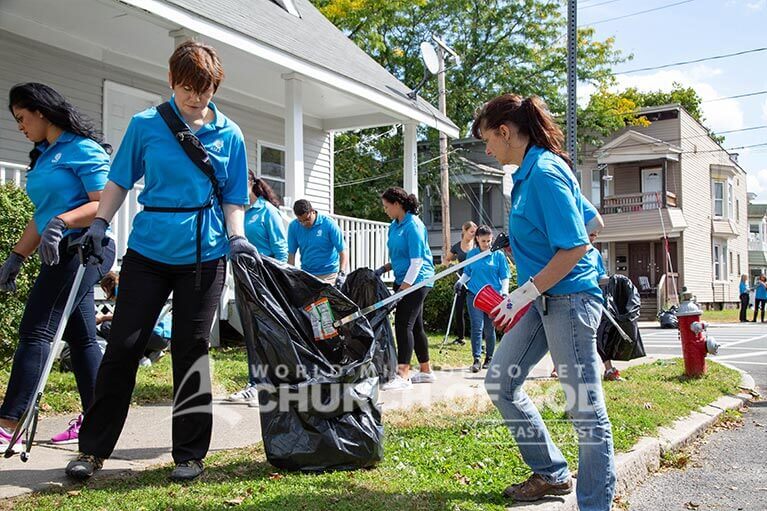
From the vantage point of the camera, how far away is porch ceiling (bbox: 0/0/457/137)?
29.4 feet

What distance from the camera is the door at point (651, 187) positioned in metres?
31.5

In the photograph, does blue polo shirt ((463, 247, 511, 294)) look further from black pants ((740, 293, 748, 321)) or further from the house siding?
black pants ((740, 293, 748, 321))

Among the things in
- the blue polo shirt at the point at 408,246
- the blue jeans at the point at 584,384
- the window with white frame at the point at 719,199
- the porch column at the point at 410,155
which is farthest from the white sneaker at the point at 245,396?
the window with white frame at the point at 719,199

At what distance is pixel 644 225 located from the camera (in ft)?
103

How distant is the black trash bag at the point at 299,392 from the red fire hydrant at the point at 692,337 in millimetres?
5231

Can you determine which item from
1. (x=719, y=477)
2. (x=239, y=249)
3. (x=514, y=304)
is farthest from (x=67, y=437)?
(x=719, y=477)

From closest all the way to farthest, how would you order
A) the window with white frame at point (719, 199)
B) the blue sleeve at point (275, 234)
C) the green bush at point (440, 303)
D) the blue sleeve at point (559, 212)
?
the blue sleeve at point (559, 212) → the blue sleeve at point (275, 234) → the green bush at point (440, 303) → the window with white frame at point (719, 199)

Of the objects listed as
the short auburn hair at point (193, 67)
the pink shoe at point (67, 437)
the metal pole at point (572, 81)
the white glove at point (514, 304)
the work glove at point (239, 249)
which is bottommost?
the pink shoe at point (67, 437)

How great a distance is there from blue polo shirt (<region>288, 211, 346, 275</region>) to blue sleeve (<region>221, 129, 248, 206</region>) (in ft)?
11.1

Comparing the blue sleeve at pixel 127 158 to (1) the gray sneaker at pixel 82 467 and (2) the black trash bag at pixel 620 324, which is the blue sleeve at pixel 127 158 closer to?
(1) the gray sneaker at pixel 82 467

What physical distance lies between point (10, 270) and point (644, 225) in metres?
30.5

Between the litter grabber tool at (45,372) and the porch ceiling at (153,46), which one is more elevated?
the porch ceiling at (153,46)

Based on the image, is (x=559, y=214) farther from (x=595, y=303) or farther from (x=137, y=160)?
(x=137, y=160)

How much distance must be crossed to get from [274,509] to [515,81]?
1114 inches
